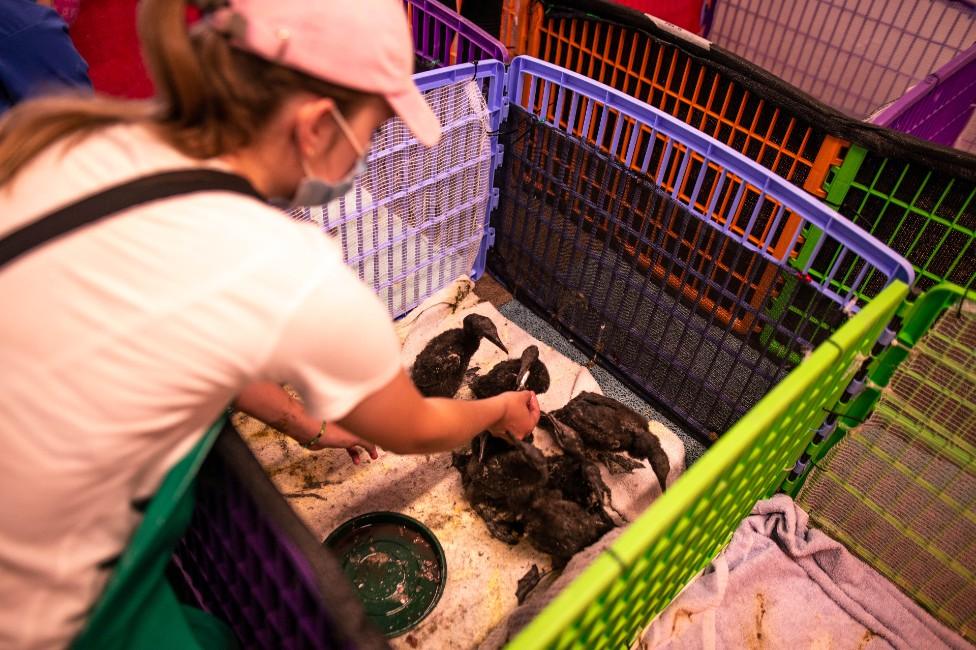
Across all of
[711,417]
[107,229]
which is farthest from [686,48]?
[107,229]

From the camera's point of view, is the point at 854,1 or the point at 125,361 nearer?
the point at 125,361

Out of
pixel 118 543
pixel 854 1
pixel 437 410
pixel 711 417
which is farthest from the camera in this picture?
pixel 854 1

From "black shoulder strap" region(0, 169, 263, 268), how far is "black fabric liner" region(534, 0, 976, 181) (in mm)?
1662

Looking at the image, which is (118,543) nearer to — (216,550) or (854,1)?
(216,550)

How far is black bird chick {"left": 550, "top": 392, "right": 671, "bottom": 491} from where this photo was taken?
1806 mm

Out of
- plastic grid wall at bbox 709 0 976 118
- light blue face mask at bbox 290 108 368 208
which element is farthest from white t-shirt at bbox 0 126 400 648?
plastic grid wall at bbox 709 0 976 118

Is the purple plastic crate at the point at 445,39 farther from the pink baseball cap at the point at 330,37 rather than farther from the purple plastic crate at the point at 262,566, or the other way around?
the purple plastic crate at the point at 262,566

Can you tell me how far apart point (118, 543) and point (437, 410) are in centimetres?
47

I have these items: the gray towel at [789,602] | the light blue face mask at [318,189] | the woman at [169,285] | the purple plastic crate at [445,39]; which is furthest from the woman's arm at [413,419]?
the purple plastic crate at [445,39]

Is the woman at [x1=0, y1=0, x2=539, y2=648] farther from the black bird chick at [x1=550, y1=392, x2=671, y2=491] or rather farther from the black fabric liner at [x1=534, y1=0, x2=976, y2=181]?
the black fabric liner at [x1=534, y1=0, x2=976, y2=181]

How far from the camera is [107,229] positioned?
0.68 meters

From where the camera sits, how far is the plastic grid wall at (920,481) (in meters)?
1.29

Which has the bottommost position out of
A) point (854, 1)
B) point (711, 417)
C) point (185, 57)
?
point (711, 417)

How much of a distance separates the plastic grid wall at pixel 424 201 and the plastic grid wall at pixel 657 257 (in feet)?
0.41
